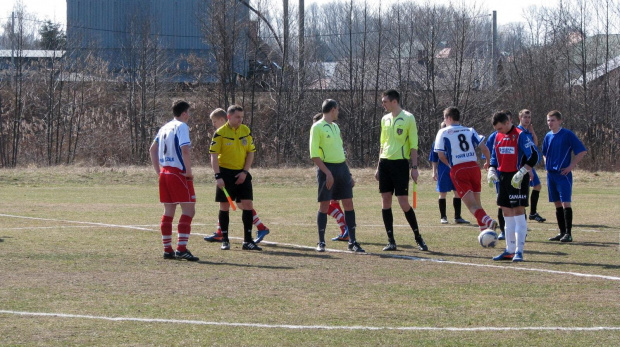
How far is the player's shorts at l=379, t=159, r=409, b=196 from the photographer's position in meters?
11.0

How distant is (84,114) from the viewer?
44.8 meters

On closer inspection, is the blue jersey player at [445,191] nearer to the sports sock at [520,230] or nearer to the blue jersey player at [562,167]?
the blue jersey player at [562,167]

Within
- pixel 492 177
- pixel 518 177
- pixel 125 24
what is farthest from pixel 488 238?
pixel 125 24

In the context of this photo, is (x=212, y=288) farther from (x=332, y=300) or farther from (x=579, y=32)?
(x=579, y=32)

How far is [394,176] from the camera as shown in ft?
36.1

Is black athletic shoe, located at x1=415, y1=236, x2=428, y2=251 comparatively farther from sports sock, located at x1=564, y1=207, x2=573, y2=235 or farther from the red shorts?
sports sock, located at x1=564, y1=207, x2=573, y2=235

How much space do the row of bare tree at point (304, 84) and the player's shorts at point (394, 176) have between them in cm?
2965

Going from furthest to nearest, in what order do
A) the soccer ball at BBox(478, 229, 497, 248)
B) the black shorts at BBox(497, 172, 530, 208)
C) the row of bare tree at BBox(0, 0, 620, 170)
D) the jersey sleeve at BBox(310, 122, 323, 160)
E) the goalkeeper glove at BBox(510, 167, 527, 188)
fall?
the row of bare tree at BBox(0, 0, 620, 170) < the soccer ball at BBox(478, 229, 497, 248) < the jersey sleeve at BBox(310, 122, 323, 160) < the black shorts at BBox(497, 172, 530, 208) < the goalkeeper glove at BBox(510, 167, 527, 188)

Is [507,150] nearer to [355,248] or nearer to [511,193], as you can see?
[511,193]

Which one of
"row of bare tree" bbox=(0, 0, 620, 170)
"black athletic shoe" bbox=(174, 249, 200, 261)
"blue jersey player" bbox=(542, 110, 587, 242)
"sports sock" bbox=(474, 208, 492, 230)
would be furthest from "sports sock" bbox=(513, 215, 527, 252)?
"row of bare tree" bbox=(0, 0, 620, 170)

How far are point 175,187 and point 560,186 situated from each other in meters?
6.14

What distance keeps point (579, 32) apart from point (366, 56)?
39.2 ft

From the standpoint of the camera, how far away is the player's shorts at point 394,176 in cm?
1098

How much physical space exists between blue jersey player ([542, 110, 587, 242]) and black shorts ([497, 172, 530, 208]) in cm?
265
